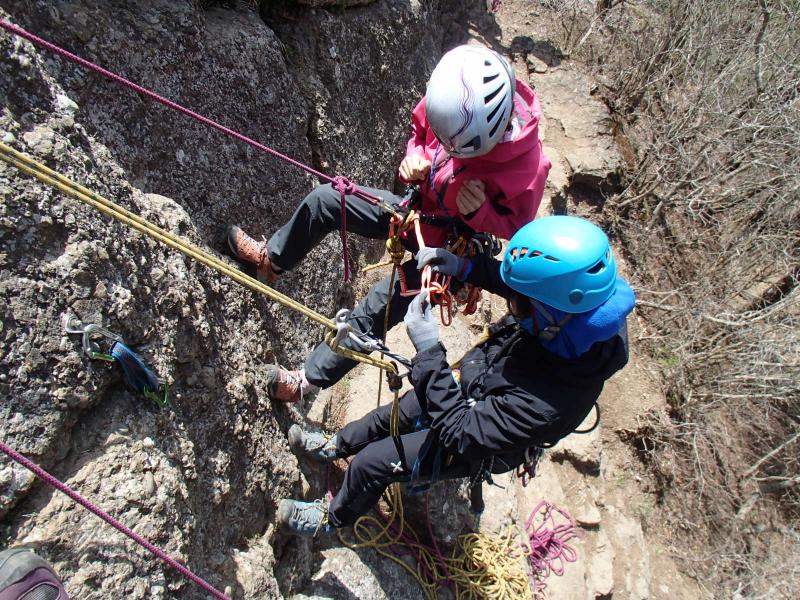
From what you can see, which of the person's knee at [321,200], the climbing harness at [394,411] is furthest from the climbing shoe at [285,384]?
the person's knee at [321,200]

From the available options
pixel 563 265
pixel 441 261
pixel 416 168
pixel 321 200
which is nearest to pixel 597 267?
pixel 563 265

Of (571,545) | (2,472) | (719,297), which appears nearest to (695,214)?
(719,297)

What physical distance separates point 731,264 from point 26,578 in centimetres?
730

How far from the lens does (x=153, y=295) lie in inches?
83.1

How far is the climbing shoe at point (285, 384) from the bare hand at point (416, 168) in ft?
4.01

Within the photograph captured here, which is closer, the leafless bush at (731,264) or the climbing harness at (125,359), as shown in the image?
the climbing harness at (125,359)

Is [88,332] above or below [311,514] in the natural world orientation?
above

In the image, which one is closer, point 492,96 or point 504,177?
A: point 492,96

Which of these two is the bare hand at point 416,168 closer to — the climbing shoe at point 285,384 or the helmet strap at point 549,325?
the helmet strap at point 549,325

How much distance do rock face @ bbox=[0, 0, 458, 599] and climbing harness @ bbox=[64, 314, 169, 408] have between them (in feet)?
0.11

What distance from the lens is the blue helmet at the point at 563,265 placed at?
1979 millimetres

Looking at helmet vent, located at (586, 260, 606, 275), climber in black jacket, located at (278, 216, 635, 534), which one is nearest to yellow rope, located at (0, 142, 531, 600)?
climber in black jacket, located at (278, 216, 635, 534)

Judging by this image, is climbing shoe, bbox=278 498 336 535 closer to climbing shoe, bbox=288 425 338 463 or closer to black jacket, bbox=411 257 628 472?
climbing shoe, bbox=288 425 338 463

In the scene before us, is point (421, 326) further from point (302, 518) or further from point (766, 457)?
point (766, 457)
